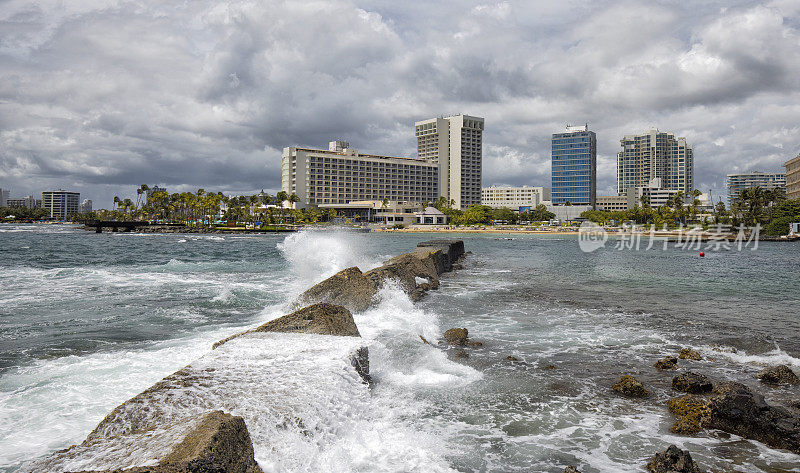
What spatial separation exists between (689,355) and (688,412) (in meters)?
4.02

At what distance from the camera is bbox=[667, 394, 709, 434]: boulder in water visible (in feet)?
23.0

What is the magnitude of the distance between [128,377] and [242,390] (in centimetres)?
388

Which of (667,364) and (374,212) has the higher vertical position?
(374,212)

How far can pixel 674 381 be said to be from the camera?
8852 millimetres

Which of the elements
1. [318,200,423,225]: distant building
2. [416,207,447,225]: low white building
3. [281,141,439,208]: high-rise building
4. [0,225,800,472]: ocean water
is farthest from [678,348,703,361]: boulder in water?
[281,141,439,208]: high-rise building

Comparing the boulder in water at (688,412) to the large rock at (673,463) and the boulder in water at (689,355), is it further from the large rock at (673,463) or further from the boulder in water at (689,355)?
the boulder in water at (689,355)

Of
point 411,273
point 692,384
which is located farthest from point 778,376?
point 411,273

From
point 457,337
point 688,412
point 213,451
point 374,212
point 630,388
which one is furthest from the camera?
point 374,212

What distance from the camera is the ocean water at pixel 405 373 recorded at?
234 inches

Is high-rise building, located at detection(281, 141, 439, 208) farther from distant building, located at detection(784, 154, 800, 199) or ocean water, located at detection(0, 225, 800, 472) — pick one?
ocean water, located at detection(0, 225, 800, 472)

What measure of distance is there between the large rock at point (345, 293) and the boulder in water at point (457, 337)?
12.4ft

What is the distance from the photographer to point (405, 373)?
9.35m

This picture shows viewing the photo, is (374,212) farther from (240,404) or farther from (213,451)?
(213,451)

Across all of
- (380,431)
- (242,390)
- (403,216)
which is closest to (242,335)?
(242,390)
